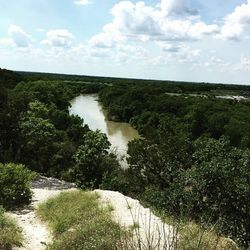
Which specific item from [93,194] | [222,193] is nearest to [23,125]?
[93,194]

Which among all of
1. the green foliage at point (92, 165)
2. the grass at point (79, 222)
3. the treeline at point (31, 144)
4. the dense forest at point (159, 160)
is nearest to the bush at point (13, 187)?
the dense forest at point (159, 160)

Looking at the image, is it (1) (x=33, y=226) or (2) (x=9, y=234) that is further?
(1) (x=33, y=226)

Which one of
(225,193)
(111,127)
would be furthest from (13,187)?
(111,127)

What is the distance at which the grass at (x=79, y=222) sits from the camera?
9.87 m

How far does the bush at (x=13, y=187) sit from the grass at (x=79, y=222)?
1189mm

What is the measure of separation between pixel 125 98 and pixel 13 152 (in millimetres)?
59622

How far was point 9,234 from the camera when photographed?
11055mm

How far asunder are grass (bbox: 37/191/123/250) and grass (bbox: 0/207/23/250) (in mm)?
881

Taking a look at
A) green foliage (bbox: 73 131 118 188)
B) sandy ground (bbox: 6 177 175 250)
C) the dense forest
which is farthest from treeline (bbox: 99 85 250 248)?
green foliage (bbox: 73 131 118 188)

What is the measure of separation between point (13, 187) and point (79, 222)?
4.33m

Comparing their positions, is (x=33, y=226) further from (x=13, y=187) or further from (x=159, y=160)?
(x=159, y=160)

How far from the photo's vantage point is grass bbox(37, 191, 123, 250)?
9.87 metres

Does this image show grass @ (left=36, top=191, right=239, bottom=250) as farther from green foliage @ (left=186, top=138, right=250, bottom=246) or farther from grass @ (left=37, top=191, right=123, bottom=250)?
green foliage @ (left=186, top=138, right=250, bottom=246)

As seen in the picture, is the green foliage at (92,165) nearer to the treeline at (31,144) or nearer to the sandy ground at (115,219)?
the treeline at (31,144)
